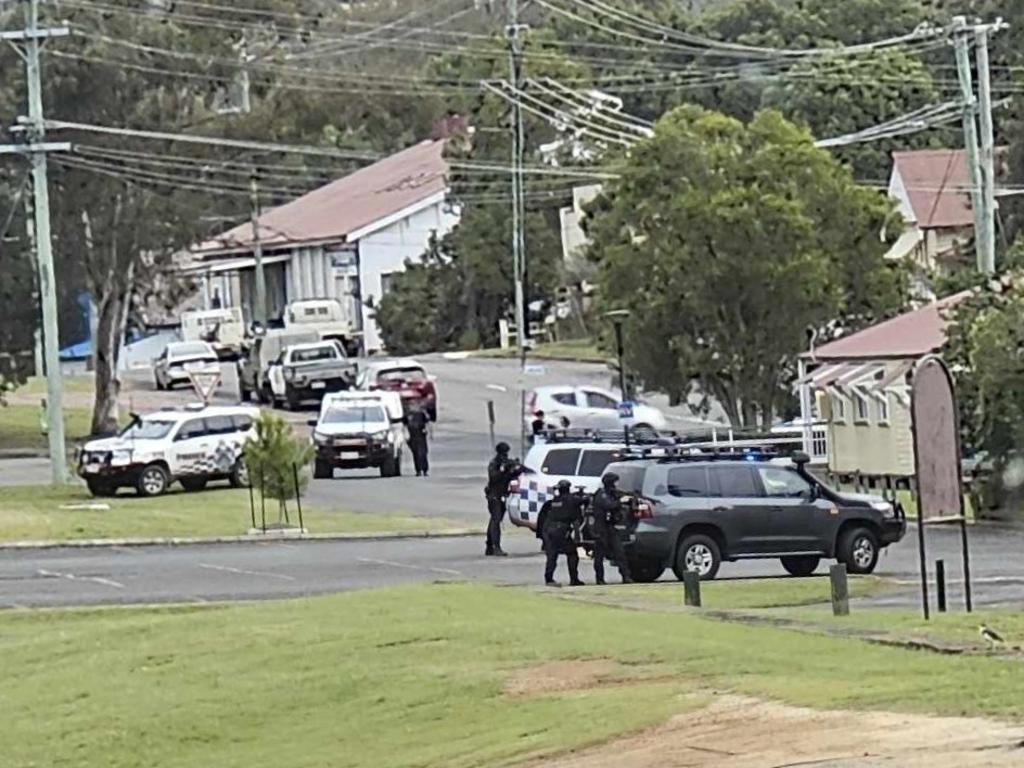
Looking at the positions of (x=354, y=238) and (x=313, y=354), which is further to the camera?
(x=354, y=238)

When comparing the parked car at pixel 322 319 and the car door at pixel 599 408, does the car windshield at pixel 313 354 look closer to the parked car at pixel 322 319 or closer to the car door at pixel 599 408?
the parked car at pixel 322 319

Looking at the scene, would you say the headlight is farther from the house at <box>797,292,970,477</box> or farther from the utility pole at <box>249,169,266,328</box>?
the utility pole at <box>249,169,266,328</box>

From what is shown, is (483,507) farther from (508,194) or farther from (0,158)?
(508,194)

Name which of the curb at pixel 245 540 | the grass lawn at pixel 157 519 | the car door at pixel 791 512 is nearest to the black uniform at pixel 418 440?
the grass lawn at pixel 157 519

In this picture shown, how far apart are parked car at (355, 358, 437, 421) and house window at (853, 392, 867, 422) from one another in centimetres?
1719

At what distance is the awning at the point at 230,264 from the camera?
94.6m

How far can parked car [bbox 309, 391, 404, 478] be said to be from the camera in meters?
49.0

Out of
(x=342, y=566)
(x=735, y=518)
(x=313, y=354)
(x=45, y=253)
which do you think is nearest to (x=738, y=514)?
(x=735, y=518)

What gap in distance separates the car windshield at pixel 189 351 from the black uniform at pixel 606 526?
163ft

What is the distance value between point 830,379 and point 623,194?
7086mm

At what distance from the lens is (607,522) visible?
1096 inches

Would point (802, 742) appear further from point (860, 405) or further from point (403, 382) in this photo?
point (403, 382)

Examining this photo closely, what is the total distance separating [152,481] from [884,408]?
14.3 m

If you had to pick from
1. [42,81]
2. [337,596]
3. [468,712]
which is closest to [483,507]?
[337,596]
